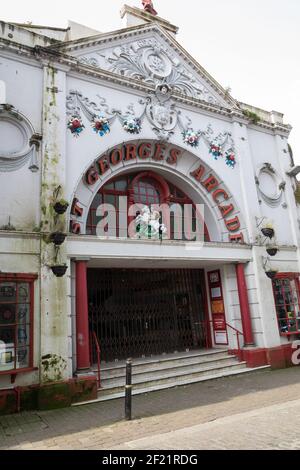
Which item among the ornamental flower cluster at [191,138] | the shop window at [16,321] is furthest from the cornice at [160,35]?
the shop window at [16,321]

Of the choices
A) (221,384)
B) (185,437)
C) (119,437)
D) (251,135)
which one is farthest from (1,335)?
(251,135)

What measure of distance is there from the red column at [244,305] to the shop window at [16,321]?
6.70m

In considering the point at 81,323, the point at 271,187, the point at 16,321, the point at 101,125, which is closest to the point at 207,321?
the point at 81,323

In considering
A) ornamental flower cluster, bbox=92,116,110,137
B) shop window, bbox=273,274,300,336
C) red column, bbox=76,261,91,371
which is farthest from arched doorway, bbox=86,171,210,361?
shop window, bbox=273,274,300,336

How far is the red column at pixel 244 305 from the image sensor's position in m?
11.1

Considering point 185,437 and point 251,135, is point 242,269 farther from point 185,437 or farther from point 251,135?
point 185,437

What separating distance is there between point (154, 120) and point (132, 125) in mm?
914

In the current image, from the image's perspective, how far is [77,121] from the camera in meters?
9.64

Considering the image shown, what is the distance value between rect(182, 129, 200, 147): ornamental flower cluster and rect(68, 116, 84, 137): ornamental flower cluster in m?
3.70

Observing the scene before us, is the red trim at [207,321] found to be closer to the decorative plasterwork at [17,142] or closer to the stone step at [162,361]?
the stone step at [162,361]

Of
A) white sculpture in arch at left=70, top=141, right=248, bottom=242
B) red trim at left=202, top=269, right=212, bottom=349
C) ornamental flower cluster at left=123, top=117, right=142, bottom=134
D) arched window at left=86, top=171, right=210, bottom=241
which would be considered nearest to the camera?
ornamental flower cluster at left=123, top=117, right=142, bottom=134

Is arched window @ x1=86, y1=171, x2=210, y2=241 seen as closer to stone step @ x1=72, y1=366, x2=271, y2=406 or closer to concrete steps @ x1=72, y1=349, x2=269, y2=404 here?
concrete steps @ x1=72, y1=349, x2=269, y2=404

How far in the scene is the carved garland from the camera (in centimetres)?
983

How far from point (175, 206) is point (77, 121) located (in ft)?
14.4
